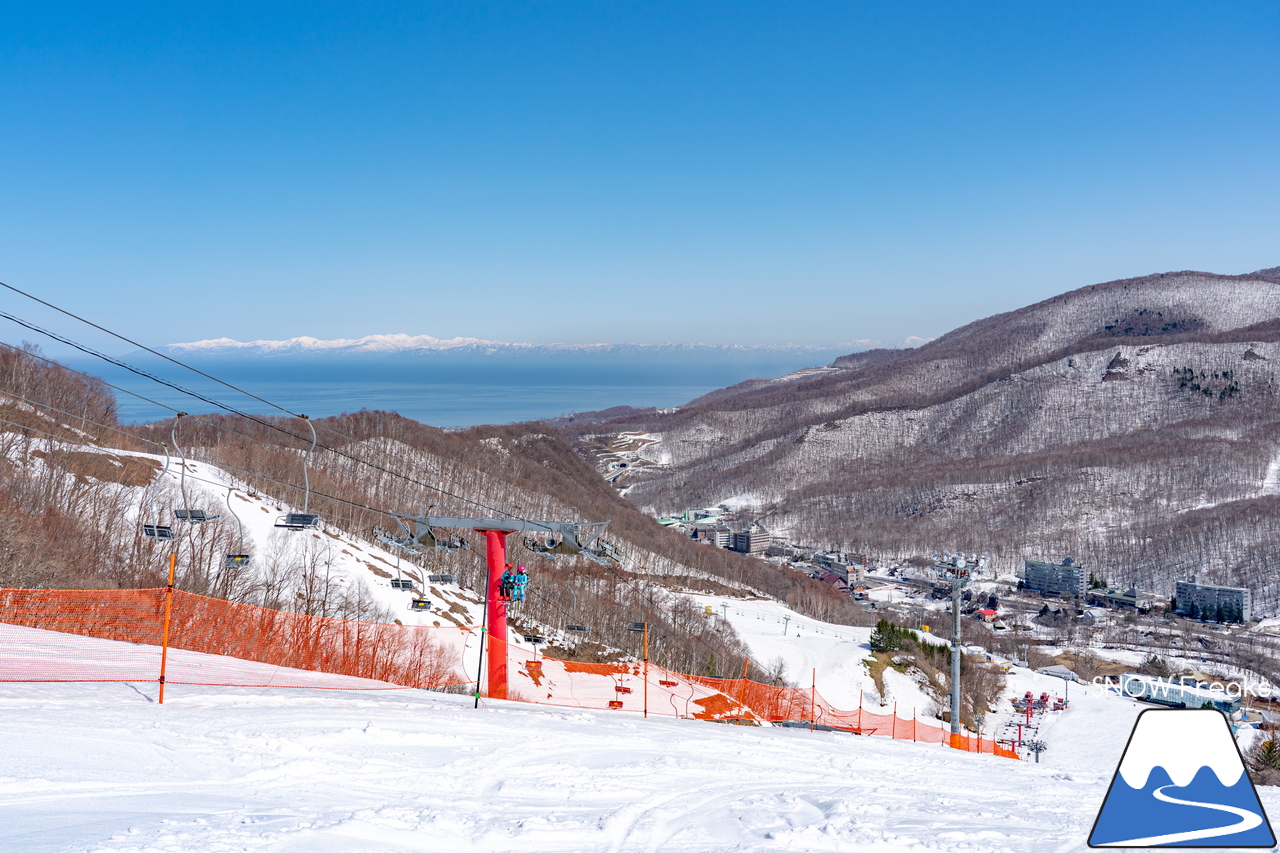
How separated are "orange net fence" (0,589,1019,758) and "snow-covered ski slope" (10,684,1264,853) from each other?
1.73 metres

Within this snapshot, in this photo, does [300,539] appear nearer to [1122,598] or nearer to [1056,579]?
[1056,579]

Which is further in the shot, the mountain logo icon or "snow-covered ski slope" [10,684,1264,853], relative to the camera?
"snow-covered ski slope" [10,684,1264,853]

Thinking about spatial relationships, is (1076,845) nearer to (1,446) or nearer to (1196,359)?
(1,446)

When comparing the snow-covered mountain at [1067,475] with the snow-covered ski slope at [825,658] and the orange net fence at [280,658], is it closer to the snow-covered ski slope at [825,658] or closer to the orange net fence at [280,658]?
the snow-covered ski slope at [825,658]

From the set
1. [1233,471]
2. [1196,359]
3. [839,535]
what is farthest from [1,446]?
[1196,359]

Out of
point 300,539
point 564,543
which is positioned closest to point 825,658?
point 300,539

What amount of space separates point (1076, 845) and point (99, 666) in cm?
1248

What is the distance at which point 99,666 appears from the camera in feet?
36.5

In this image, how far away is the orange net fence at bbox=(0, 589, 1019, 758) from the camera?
460 inches

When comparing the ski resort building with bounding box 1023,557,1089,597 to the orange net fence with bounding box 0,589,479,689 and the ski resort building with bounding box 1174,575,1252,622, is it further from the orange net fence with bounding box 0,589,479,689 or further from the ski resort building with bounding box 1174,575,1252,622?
the orange net fence with bounding box 0,589,479,689

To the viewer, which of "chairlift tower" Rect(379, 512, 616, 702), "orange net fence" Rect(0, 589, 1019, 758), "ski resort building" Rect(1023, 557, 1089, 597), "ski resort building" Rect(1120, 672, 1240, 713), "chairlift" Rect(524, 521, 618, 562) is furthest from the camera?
"ski resort building" Rect(1023, 557, 1089, 597)

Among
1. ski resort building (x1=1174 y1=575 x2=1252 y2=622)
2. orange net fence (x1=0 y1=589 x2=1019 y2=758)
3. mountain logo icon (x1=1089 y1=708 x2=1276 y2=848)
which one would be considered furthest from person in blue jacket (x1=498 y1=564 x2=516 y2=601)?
ski resort building (x1=1174 y1=575 x2=1252 y2=622)

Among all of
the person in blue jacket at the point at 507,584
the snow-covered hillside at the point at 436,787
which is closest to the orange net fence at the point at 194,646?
the snow-covered hillside at the point at 436,787

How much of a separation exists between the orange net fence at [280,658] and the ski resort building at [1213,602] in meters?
85.9
